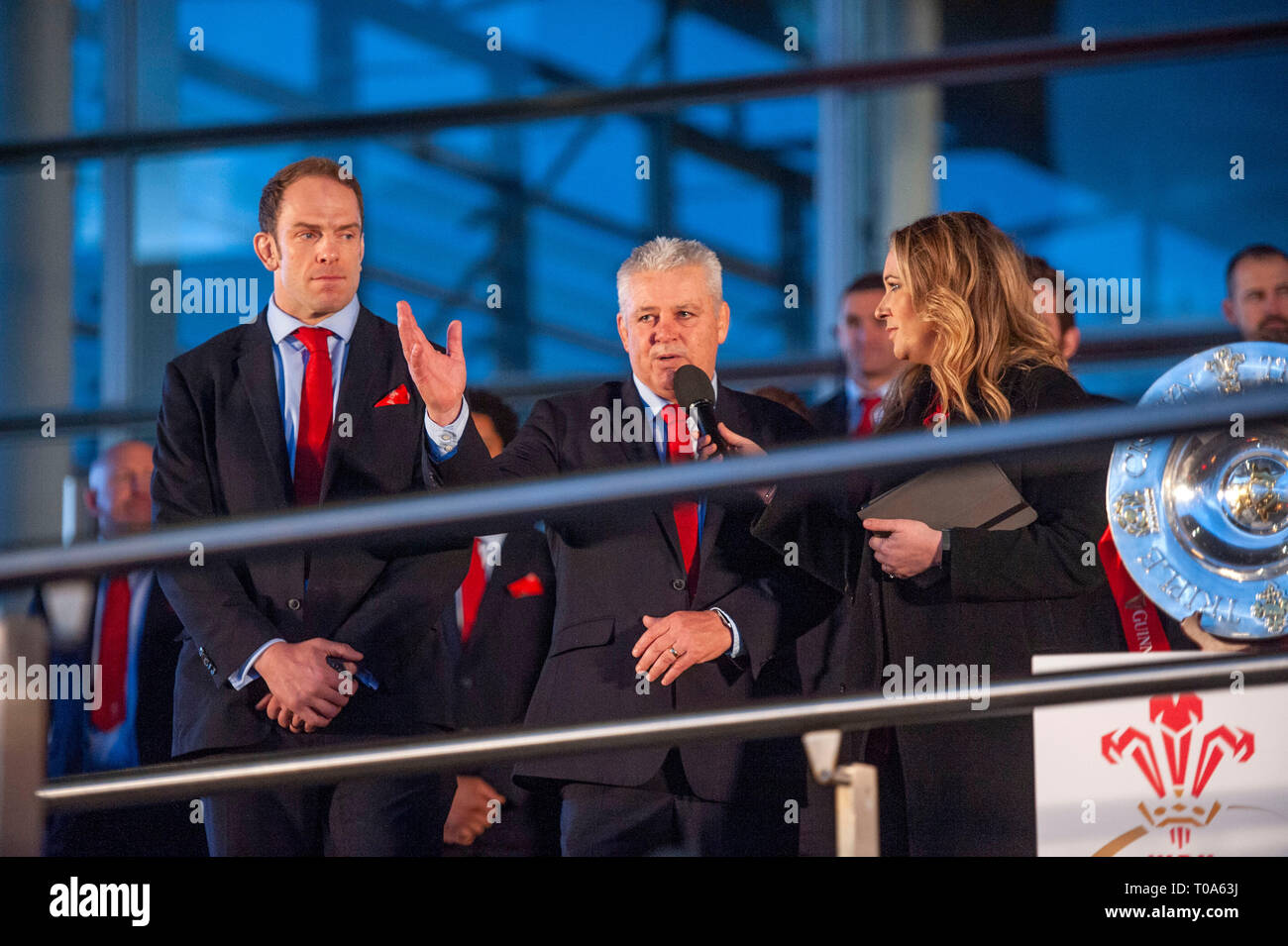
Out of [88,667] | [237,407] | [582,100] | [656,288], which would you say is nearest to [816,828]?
[656,288]

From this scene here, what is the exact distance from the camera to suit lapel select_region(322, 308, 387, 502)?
250cm

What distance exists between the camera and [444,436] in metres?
2.40

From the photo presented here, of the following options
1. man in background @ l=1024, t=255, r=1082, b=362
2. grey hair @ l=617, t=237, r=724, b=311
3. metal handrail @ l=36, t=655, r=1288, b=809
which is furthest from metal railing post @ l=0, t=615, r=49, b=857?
man in background @ l=1024, t=255, r=1082, b=362

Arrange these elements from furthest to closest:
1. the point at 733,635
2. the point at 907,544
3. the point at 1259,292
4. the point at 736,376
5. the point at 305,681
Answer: the point at 736,376 → the point at 1259,292 → the point at 733,635 → the point at 305,681 → the point at 907,544

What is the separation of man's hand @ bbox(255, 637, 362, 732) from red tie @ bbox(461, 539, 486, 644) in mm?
644

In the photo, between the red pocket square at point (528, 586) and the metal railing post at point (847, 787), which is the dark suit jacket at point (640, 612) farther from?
the metal railing post at point (847, 787)

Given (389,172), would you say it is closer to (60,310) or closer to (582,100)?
(582,100)

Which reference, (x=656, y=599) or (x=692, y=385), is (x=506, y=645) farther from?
(x=692, y=385)

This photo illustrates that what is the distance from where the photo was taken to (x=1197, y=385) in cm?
256

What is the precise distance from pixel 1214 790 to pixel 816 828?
61 cm

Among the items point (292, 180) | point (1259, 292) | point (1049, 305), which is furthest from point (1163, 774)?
point (292, 180)

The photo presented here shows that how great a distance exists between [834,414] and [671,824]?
4.31ft

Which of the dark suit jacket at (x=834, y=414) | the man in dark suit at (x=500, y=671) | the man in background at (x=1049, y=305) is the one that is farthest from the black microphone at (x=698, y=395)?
the dark suit jacket at (x=834, y=414)

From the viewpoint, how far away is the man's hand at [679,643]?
7.84 feet
